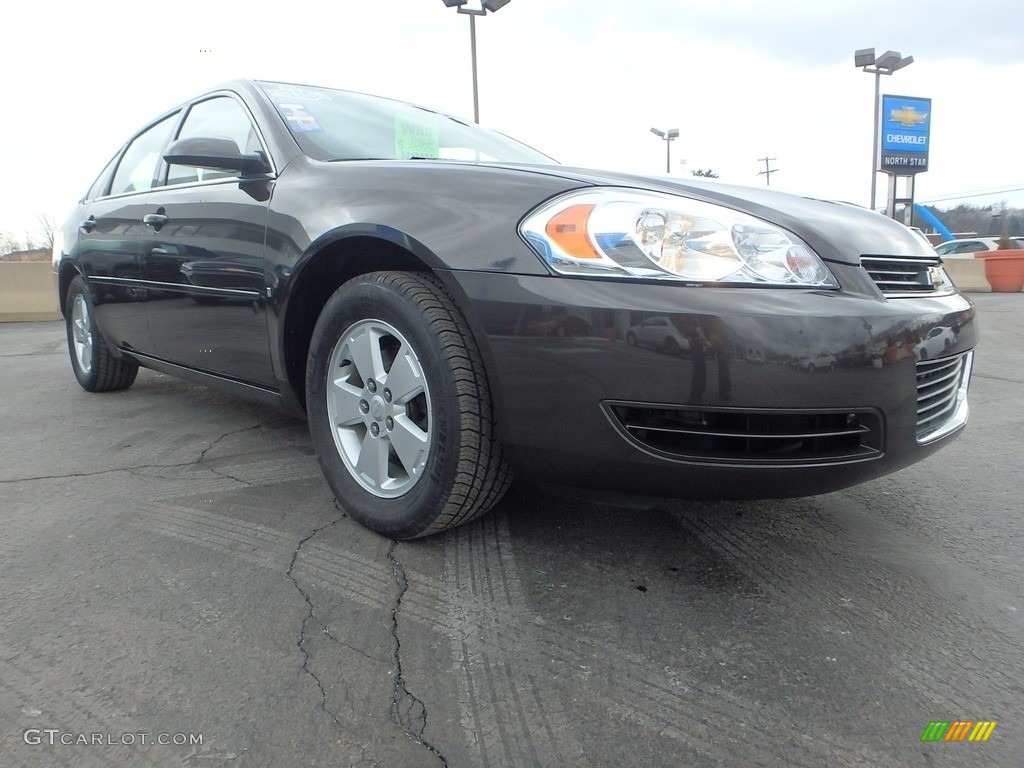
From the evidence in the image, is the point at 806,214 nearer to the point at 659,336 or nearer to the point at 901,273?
the point at 901,273

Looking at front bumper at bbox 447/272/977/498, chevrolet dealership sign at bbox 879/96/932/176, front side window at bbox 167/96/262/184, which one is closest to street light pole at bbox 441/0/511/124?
front side window at bbox 167/96/262/184

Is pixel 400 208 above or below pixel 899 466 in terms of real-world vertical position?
above

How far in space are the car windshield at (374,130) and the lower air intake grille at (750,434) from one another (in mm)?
1370

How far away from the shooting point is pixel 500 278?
1.87 m

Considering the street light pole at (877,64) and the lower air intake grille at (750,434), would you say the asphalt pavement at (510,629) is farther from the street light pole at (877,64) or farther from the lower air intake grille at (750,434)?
the street light pole at (877,64)

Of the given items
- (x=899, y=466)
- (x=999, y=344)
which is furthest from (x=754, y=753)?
(x=999, y=344)

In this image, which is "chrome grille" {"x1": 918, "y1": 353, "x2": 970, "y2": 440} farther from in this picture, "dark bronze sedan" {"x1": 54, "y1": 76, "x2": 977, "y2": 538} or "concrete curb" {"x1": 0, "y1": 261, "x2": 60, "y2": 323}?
"concrete curb" {"x1": 0, "y1": 261, "x2": 60, "y2": 323}

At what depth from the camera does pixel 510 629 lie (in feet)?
5.78

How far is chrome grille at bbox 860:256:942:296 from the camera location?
1.93 metres

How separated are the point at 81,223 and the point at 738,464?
390 cm

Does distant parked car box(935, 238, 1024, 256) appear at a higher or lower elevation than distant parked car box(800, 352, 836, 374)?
lower

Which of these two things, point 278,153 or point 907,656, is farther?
point 278,153

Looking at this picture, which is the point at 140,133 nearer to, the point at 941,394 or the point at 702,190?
the point at 702,190

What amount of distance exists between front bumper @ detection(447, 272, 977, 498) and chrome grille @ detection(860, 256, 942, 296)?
0.08 m
